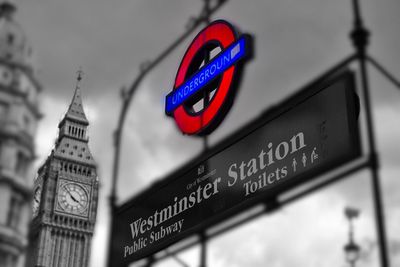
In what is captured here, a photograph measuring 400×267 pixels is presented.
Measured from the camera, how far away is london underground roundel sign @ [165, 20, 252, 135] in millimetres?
12641

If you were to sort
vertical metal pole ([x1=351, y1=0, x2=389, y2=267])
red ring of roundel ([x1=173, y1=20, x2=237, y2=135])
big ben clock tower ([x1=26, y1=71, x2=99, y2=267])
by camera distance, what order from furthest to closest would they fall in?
big ben clock tower ([x1=26, y1=71, x2=99, y2=267]), red ring of roundel ([x1=173, y1=20, x2=237, y2=135]), vertical metal pole ([x1=351, y1=0, x2=389, y2=267])

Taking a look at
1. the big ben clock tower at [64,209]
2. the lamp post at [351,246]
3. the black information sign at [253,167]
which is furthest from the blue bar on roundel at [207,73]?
the big ben clock tower at [64,209]

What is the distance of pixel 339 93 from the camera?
929 cm

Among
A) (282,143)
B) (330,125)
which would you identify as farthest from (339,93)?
(282,143)

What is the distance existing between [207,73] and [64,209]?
129551 mm

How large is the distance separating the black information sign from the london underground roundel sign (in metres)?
1.66

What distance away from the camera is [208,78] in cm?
1298

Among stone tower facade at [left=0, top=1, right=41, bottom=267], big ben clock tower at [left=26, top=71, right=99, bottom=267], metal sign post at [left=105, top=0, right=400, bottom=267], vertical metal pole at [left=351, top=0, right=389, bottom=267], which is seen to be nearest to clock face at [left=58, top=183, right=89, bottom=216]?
big ben clock tower at [left=26, top=71, right=99, bottom=267]

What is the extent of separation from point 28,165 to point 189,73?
23.3 feet

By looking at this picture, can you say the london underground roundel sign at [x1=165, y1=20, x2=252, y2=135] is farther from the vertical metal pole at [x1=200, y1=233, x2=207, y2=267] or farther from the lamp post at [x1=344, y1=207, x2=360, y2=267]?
the lamp post at [x1=344, y1=207, x2=360, y2=267]

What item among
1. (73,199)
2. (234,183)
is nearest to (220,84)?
(234,183)

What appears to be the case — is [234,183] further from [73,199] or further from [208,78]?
[73,199]

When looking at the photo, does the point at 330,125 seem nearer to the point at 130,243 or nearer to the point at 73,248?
the point at 130,243

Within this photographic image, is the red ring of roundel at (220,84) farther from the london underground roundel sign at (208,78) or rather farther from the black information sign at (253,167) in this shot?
the black information sign at (253,167)
